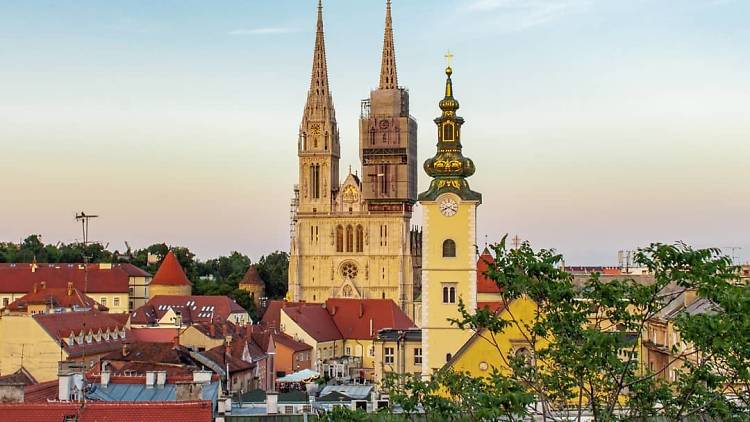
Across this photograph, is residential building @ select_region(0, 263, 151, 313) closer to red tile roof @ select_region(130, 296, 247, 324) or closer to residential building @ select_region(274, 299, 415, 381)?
red tile roof @ select_region(130, 296, 247, 324)

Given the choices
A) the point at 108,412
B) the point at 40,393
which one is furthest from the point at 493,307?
the point at 108,412

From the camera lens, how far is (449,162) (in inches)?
1980

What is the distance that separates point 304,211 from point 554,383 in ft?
379

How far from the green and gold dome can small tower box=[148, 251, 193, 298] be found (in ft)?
242

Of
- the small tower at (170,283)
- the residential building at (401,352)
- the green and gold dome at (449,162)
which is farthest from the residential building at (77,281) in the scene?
the green and gold dome at (449,162)

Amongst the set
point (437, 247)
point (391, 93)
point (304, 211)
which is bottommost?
point (437, 247)

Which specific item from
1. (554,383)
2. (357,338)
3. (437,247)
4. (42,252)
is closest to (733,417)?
(554,383)

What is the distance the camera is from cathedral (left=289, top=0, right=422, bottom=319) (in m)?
131

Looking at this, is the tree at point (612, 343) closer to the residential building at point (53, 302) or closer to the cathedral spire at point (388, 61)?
the residential building at point (53, 302)

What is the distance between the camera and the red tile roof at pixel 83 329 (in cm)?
7019

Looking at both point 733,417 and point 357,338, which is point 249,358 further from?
point 733,417

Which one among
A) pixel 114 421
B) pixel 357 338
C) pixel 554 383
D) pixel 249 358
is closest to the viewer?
pixel 554 383

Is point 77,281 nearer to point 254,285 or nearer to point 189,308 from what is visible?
point 189,308

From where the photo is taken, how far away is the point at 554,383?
64.2ft
